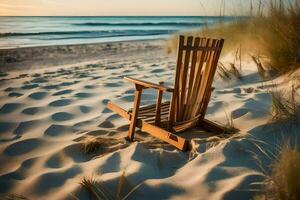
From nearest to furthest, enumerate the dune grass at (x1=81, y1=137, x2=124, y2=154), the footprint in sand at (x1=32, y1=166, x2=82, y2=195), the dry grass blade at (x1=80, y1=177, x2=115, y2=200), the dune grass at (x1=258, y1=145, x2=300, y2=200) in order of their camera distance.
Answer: the dune grass at (x1=258, y1=145, x2=300, y2=200)
the dry grass blade at (x1=80, y1=177, x2=115, y2=200)
the footprint in sand at (x1=32, y1=166, x2=82, y2=195)
the dune grass at (x1=81, y1=137, x2=124, y2=154)

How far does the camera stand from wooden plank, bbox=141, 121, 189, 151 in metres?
3.00

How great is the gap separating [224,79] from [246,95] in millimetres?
1068

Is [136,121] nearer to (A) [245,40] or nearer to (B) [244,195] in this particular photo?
(B) [244,195]

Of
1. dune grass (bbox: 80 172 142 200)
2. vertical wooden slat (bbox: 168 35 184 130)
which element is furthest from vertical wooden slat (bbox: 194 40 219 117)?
dune grass (bbox: 80 172 142 200)

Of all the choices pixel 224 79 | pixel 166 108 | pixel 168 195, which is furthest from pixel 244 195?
pixel 224 79

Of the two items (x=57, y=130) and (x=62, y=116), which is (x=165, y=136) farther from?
(x=62, y=116)

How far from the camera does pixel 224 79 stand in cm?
558

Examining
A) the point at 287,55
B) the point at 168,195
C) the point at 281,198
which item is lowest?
the point at 168,195

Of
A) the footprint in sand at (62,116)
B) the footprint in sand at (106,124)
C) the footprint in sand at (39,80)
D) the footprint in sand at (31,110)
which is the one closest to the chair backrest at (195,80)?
the footprint in sand at (106,124)

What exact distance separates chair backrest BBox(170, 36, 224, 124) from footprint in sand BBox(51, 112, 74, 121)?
1613 millimetres

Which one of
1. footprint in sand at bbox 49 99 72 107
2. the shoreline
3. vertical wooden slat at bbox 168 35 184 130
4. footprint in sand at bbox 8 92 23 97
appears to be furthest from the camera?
the shoreline

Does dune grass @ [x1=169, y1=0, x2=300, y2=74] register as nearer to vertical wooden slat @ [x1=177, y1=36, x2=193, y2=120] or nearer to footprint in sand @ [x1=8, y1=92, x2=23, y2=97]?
vertical wooden slat @ [x1=177, y1=36, x2=193, y2=120]

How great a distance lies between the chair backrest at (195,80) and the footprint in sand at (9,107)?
2494mm

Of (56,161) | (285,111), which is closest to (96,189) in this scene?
(56,161)
